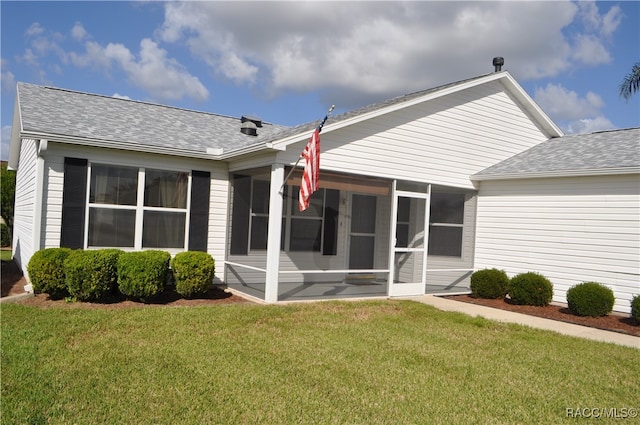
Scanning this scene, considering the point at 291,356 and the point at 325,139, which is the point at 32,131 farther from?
the point at 291,356

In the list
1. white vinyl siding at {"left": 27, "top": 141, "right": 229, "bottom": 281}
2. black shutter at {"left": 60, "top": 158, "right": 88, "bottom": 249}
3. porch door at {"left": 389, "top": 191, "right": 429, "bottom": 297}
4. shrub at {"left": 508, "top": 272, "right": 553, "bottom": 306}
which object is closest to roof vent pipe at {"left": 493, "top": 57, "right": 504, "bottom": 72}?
porch door at {"left": 389, "top": 191, "right": 429, "bottom": 297}

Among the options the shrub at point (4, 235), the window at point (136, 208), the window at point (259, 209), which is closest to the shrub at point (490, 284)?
the window at point (259, 209)

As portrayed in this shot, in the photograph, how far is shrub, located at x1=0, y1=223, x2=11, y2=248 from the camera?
70.2 feet

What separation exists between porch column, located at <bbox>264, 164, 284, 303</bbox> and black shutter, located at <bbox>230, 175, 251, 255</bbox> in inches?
66.4

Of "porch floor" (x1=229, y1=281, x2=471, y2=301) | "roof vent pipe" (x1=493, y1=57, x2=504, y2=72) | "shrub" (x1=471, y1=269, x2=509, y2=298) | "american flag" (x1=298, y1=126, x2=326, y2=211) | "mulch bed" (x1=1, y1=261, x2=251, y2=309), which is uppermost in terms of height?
"roof vent pipe" (x1=493, y1=57, x2=504, y2=72)

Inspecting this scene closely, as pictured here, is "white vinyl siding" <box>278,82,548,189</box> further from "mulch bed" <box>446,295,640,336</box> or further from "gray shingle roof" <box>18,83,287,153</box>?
"mulch bed" <box>446,295,640,336</box>

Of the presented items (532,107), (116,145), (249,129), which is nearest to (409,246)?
(532,107)

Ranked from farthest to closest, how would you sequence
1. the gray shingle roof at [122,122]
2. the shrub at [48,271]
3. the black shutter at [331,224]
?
the black shutter at [331,224]
the gray shingle roof at [122,122]
the shrub at [48,271]

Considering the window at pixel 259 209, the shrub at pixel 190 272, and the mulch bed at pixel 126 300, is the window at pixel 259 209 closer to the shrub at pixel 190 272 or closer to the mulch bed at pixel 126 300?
the mulch bed at pixel 126 300

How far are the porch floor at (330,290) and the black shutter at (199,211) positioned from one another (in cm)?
129

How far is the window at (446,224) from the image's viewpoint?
11.9 m

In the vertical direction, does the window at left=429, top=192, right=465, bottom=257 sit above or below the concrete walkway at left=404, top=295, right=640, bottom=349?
above

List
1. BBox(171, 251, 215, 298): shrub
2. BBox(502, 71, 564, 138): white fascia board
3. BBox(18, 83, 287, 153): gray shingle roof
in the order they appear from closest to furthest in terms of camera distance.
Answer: BBox(171, 251, 215, 298): shrub
BBox(18, 83, 287, 153): gray shingle roof
BBox(502, 71, 564, 138): white fascia board

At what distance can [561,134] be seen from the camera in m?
14.0
